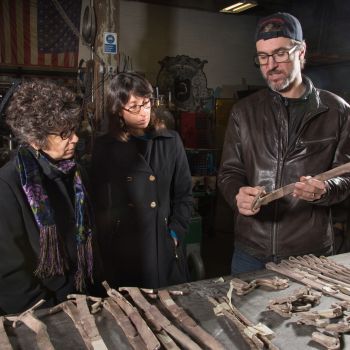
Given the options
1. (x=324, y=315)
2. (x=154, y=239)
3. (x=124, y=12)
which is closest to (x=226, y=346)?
(x=324, y=315)

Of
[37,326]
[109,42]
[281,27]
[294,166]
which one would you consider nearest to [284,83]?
[281,27]

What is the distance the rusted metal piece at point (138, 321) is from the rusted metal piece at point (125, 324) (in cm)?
1

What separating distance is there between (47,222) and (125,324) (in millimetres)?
684

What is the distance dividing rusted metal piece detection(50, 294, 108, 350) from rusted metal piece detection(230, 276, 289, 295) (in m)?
0.60

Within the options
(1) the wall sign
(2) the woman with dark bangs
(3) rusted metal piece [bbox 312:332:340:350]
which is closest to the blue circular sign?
(1) the wall sign

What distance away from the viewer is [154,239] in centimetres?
261

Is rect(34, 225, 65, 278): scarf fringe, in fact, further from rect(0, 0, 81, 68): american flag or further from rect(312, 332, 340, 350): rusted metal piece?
rect(0, 0, 81, 68): american flag

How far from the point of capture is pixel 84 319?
4.85 ft

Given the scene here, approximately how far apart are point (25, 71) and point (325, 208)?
5571 mm

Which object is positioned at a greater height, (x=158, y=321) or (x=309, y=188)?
(x=309, y=188)

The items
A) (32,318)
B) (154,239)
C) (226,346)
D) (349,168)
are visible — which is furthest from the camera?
(154,239)

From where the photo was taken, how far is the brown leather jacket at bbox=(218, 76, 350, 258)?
217 centimetres

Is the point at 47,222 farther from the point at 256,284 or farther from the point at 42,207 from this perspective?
the point at 256,284

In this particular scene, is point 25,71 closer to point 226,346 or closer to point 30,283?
Answer: point 30,283
